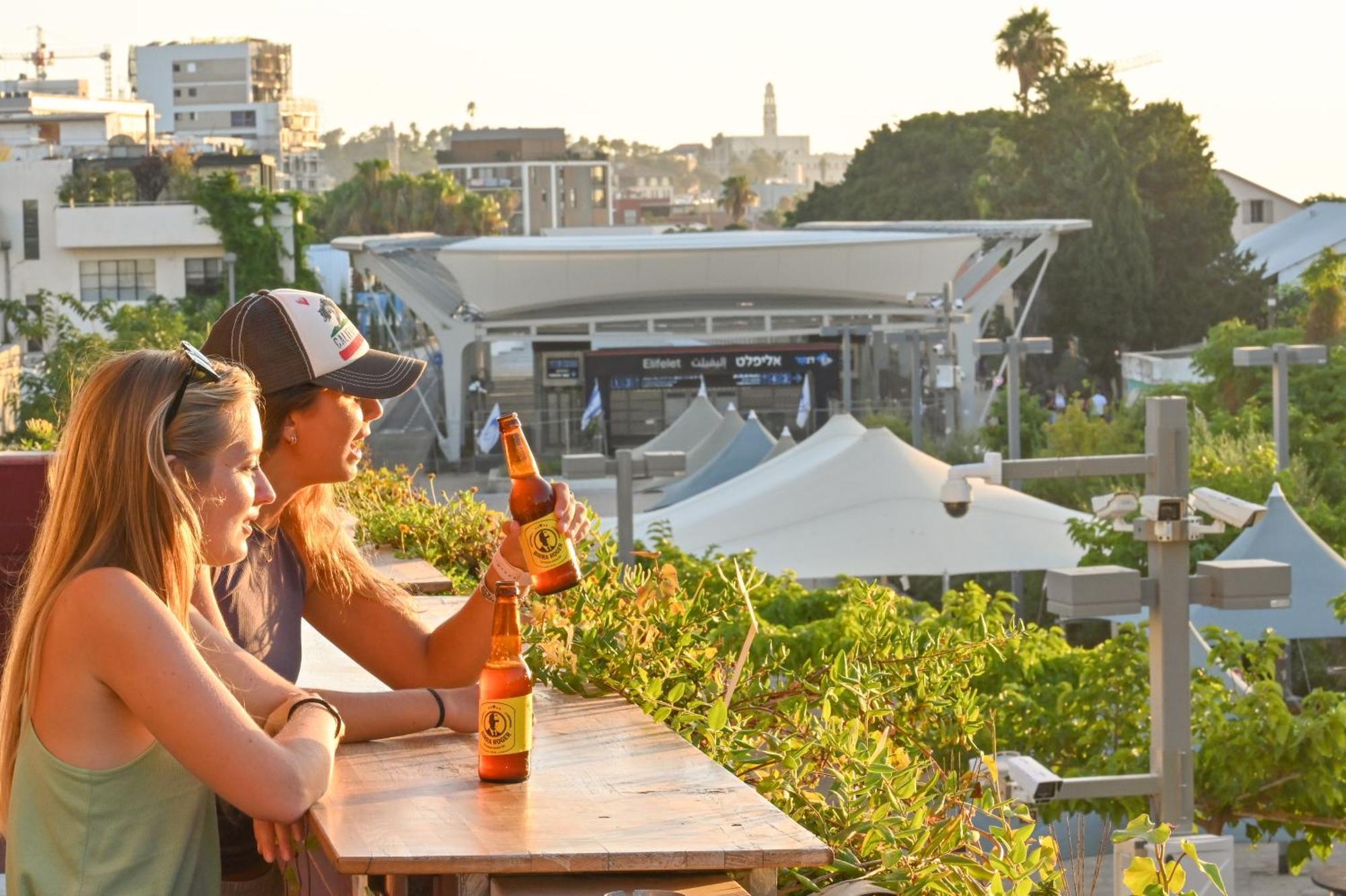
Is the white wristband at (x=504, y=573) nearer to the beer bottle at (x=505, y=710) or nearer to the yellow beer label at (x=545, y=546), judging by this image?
the yellow beer label at (x=545, y=546)

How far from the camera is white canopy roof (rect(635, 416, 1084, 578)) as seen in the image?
17.7m

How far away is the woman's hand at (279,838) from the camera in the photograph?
2.46m

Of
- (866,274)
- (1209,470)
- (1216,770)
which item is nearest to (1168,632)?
(1216,770)

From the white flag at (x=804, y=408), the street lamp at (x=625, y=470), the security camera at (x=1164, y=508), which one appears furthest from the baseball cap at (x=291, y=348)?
the white flag at (x=804, y=408)

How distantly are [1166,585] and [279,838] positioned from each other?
24.6 ft

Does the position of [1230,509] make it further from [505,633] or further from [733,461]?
[733,461]

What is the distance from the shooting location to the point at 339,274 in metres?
81.2

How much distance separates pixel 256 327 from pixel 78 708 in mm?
917

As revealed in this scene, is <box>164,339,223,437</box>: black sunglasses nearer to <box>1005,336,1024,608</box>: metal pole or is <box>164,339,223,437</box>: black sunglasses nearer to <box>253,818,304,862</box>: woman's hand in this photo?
<box>253,818,304,862</box>: woman's hand

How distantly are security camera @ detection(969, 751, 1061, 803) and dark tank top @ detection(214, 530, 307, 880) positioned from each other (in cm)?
616

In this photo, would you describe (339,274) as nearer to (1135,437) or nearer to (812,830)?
(1135,437)

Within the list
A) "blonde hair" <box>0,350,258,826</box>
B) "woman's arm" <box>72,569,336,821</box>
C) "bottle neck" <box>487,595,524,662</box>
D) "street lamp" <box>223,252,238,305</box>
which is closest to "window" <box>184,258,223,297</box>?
"street lamp" <box>223,252,238,305</box>

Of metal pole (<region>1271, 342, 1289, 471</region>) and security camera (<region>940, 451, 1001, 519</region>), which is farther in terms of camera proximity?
metal pole (<region>1271, 342, 1289, 471</region>)

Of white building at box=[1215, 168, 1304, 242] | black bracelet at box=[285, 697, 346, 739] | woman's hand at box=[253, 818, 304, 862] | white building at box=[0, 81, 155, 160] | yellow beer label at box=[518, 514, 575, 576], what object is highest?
white building at box=[0, 81, 155, 160]
